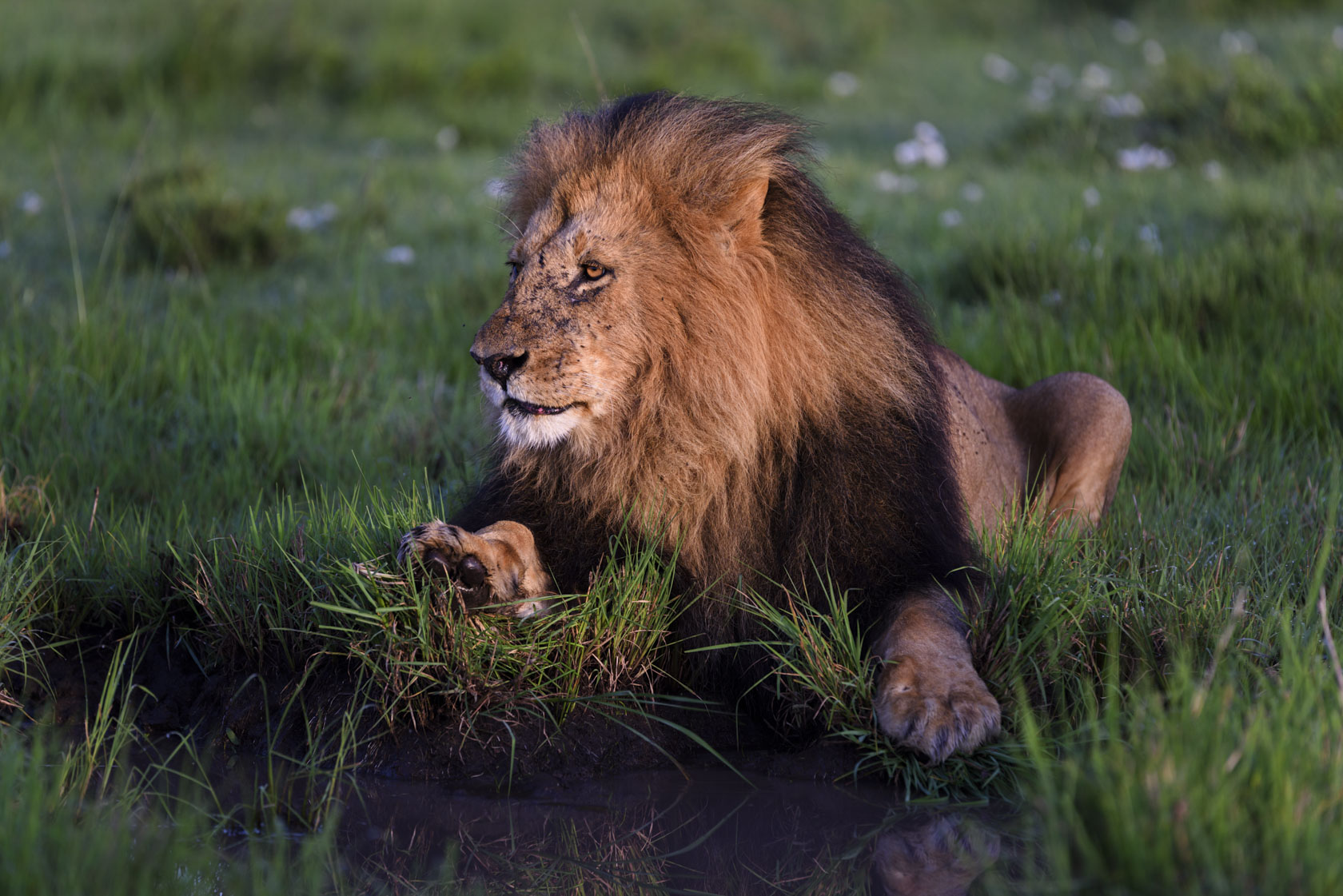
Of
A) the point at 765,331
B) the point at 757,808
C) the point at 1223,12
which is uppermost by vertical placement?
the point at 765,331

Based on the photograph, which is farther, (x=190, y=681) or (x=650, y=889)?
(x=190, y=681)

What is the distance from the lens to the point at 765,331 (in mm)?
3086

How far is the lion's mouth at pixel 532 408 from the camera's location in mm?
2957

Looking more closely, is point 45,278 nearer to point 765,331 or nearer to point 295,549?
point 295,549

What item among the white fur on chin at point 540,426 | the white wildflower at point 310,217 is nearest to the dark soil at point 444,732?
the white fur on chin at point 540,426

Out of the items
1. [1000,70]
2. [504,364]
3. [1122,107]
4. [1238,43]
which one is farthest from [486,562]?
[1000,70]

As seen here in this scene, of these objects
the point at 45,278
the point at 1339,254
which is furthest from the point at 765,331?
the point at 45,278

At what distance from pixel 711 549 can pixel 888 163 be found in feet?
22.9

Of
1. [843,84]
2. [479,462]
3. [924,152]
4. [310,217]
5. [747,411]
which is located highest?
[747,411]

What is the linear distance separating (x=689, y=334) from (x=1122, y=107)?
754cm

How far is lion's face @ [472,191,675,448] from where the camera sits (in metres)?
2.93

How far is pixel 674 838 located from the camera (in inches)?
103

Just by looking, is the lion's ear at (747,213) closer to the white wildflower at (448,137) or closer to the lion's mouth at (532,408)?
the lion's mouth at (532,408)

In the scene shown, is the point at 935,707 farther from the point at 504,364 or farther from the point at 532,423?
the point at 504,364
